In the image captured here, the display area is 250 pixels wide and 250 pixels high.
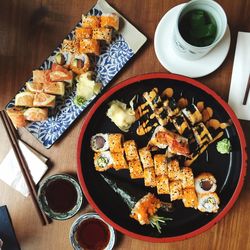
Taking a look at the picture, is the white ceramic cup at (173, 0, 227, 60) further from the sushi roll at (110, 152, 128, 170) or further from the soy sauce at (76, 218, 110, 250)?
the soy sauce at (76, 218, 110, 250)

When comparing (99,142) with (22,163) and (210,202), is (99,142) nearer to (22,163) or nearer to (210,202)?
A: (22,163)

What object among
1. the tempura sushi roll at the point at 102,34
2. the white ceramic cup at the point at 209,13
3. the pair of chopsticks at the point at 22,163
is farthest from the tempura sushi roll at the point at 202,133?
the pair of chopsticks at the point at 22,163

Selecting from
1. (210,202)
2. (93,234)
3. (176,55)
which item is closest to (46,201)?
(93,234)

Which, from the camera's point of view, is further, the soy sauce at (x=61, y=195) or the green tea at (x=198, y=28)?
the soy sauce at (x=61, y=195)

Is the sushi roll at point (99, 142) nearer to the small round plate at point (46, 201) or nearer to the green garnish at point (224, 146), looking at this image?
the small round plate at point (46, 201)

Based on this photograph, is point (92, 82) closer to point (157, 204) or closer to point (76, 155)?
point (76, 155)

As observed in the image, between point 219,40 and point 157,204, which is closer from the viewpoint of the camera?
point 219,40

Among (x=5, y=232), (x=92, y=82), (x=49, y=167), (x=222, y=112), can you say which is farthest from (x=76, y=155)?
(x=222, y=112)
